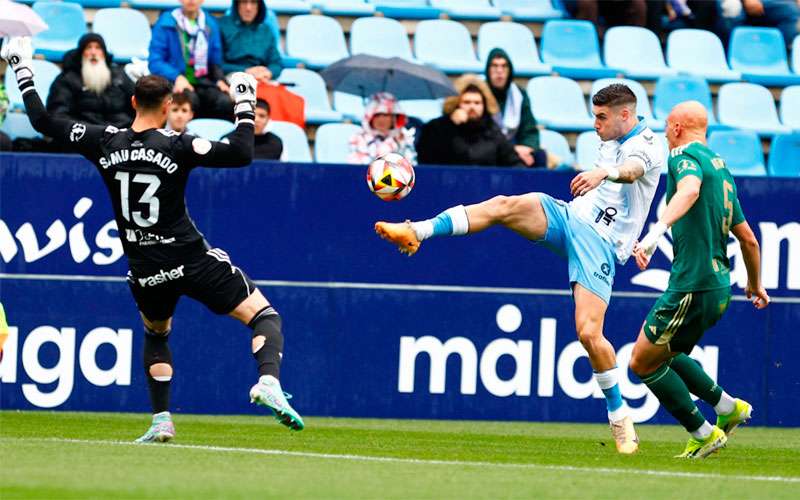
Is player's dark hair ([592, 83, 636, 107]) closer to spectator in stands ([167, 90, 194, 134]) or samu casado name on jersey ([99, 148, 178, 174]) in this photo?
samu casado name on jersey ([99, 148, 178, 174])

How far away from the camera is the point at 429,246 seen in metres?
12.9

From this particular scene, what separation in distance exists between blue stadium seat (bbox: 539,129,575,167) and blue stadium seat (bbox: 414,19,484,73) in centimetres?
130

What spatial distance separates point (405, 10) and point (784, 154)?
4228mm

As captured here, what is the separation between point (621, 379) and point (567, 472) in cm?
502

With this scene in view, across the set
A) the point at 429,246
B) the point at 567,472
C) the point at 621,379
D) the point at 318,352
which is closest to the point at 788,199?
the point at 621,379

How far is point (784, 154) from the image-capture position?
1554 cm

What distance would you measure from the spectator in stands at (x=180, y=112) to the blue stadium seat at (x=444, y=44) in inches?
152

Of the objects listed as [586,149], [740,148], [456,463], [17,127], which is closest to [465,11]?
[586,149]

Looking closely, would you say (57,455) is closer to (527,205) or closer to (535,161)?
(527,205)

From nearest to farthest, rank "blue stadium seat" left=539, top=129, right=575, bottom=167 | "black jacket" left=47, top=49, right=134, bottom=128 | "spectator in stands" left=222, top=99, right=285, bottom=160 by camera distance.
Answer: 1. "spectator in stands" left=222, top=99, right=285, bottom=160
2. "black jacket" left=47, top=49, right=134, bottom=128
3. "blue stadium seat" left=539, top=129, right=575, bottom=167

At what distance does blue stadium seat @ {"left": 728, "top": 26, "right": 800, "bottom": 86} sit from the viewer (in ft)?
57.5

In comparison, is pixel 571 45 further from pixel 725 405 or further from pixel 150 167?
pixel 150 167

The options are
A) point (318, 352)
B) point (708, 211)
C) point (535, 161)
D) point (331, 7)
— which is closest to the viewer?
point (708, 211)

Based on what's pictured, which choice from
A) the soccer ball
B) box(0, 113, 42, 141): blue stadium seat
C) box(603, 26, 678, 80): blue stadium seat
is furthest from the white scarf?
box(603, 26, 678, 80): blue stadium seat
